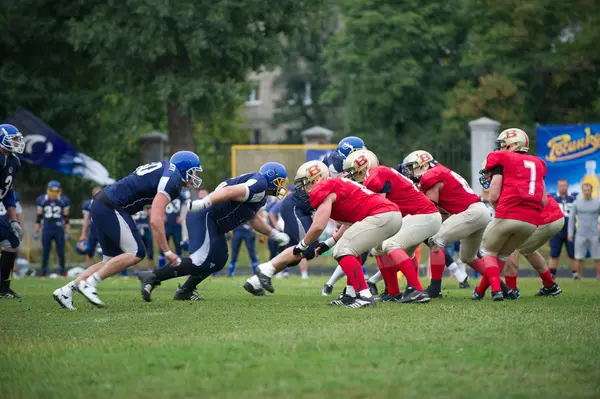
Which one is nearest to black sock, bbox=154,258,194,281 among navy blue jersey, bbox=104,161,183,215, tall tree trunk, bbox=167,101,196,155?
navy blue jersey, bbox=104,161,183,215

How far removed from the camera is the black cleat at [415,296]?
11203mm

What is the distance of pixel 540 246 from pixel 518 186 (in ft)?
4.85

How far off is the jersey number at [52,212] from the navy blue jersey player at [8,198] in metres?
8.59

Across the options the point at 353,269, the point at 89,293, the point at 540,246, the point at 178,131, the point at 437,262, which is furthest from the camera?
the point at 178,131

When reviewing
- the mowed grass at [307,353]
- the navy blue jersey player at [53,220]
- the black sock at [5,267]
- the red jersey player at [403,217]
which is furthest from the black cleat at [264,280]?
the navy blue jersey player at [53,220]

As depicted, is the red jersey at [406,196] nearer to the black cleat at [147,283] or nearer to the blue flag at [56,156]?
the black cleat at [147,283]

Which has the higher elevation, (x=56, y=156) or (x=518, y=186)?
(x=56, y=156)

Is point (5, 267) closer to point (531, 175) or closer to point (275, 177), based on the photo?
point (275, 177)

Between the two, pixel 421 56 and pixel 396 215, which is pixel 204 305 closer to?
pixel 396 215

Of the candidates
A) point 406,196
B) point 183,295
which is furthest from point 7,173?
point 406,196

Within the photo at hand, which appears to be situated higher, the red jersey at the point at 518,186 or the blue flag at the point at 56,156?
the blue flag at the point at 56,156

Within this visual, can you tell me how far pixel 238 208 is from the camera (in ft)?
39.8

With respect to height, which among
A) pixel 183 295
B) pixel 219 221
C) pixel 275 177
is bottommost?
pixel 183 295

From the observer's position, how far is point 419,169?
12.2m
